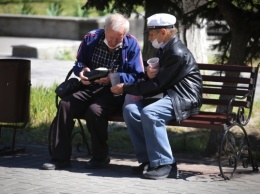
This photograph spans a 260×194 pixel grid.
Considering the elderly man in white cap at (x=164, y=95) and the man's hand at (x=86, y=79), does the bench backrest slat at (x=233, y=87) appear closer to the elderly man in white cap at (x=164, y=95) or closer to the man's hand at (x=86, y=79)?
the elderly man in white cap at (x=164, y=95)

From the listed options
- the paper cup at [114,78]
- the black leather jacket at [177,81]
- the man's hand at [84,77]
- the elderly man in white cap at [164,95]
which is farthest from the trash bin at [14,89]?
the black leather jacket at [177,81]

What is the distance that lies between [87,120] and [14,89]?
1042mm

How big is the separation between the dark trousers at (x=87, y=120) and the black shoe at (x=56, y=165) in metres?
0.04

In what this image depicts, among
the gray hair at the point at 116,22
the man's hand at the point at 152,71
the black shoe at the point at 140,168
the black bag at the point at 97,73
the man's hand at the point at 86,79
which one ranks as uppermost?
the gray hair at the point at 116,22

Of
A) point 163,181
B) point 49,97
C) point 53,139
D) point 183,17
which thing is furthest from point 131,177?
point 49,97

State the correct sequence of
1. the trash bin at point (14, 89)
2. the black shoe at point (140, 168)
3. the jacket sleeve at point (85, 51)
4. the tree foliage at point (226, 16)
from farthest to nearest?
the trash bin at point (14, 89), the tree foliage at point (226, 16), the jacket sleeve at point (85, 51), the black shoe at point (140, 168)

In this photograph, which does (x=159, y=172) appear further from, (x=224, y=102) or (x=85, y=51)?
(x=85, y=51)

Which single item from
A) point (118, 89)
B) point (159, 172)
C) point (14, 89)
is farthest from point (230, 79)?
point (14, 89)

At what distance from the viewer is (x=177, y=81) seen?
7.44m

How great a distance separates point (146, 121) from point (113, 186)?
64 centimetres

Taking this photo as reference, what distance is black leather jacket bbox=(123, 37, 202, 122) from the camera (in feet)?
24.2

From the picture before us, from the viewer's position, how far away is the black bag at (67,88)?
7984 mm

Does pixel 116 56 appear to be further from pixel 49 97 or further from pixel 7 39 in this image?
pixel 7 39

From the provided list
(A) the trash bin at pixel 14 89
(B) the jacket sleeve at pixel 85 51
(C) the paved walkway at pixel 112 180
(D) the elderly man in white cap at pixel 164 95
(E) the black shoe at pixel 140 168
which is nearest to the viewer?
(C) the paved walkway at pixel 112 180
